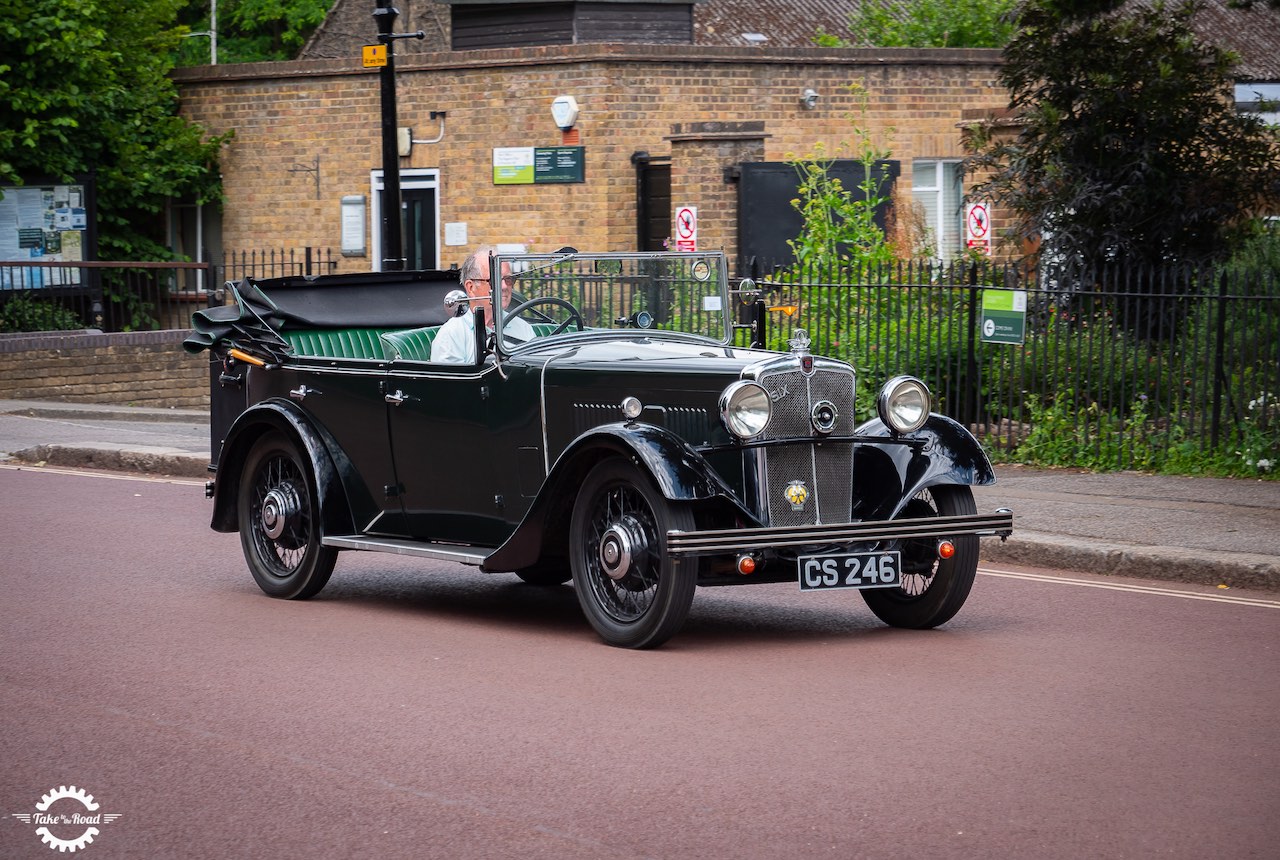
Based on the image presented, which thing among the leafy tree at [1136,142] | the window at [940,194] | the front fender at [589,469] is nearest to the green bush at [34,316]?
the window at [940,194]

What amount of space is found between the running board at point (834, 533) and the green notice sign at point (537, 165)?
56.9ft

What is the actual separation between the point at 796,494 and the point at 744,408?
487 millimetres

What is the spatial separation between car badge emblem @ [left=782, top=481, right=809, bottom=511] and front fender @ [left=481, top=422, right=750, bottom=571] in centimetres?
37

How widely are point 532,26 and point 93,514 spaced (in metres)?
16.1

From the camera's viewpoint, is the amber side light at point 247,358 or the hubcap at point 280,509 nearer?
the hubcap at point 280,509

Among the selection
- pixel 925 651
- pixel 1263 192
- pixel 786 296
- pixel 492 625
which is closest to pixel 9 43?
pixel 786 296

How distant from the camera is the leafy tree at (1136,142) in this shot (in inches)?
608

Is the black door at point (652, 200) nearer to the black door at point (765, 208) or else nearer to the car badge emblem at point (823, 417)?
the black door at point (765, 208)

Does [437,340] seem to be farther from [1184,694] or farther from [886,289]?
[886,289]

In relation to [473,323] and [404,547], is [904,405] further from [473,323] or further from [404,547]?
[404,547]

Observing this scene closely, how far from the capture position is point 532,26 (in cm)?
2652

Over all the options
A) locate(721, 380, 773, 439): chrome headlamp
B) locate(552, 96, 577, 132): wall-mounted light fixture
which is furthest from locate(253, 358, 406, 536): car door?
locate(552, 96, 577, 132): wall-mounted light fixture

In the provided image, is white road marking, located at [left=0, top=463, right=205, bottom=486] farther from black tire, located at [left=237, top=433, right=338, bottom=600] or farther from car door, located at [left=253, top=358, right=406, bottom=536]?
car door, located at [left=253, top=358, right=406, bottom=536]


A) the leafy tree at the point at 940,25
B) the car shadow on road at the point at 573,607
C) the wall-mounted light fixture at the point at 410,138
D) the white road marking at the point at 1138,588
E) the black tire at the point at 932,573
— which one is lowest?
the white road marking at the point at 1138,588
